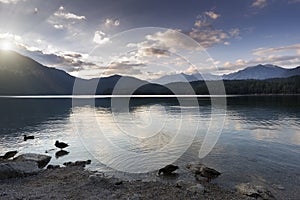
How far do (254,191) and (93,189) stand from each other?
14747 mm

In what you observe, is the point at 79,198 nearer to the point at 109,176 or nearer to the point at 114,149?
the point at 109,176

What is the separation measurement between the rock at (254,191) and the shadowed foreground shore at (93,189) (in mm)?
930

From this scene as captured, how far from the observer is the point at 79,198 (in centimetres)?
1864

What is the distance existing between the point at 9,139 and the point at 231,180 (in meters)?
45.8

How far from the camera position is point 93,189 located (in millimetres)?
20984

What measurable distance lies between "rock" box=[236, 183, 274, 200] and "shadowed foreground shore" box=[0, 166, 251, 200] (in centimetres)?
93

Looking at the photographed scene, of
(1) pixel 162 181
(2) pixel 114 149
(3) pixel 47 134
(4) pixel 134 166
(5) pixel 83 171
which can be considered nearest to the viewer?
(1) pixel 162 181

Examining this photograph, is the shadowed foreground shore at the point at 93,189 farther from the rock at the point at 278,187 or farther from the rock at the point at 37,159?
the rock at the point at 37,159

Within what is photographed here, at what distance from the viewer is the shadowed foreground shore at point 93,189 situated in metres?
19.2

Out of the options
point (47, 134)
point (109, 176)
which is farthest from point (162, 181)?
point (47, 134)

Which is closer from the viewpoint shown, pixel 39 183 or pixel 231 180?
pixel 39 183

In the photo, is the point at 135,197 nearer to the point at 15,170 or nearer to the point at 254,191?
the point at 254,191

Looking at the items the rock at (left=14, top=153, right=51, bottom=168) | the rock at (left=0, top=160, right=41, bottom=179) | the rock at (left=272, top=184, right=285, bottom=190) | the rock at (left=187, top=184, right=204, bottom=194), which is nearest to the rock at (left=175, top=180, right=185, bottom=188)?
the rock at (left=187, top=184, right=204, bottom=194)

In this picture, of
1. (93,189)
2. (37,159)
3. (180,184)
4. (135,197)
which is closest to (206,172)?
(180,184)
